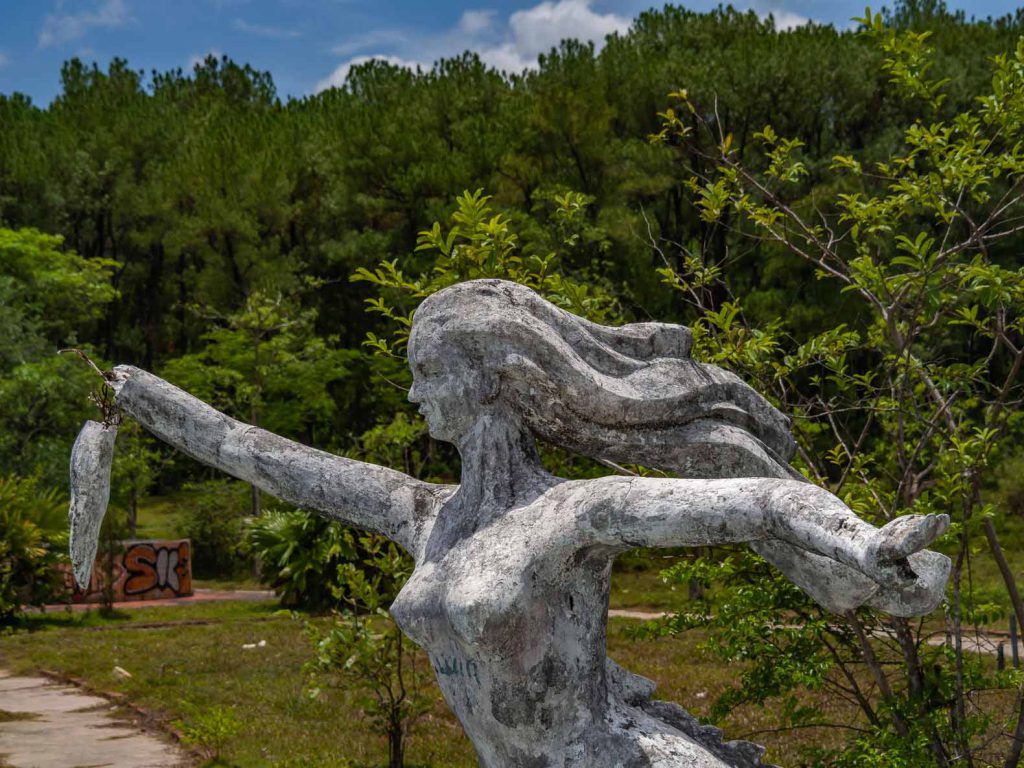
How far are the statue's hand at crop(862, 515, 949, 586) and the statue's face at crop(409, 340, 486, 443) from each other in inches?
44.8

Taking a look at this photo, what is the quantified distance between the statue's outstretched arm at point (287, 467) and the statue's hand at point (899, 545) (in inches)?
54.3

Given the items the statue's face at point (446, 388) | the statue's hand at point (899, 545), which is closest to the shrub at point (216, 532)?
the statue's face at point (446, 388)

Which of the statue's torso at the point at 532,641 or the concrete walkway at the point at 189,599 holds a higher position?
the statue's torso at the point at 532,641

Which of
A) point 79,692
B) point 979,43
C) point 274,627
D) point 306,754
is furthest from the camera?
point 979,43

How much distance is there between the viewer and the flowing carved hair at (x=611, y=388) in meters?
2.77

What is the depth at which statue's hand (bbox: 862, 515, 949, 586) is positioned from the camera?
1.95 metres

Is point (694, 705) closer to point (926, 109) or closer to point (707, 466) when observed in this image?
point (707, 466)

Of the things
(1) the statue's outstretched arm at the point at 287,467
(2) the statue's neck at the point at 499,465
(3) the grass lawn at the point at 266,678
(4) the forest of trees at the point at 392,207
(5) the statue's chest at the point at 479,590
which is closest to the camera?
(5) the statue's chest at the point at 479,590

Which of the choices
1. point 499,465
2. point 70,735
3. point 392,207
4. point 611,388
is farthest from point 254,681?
point 392,207

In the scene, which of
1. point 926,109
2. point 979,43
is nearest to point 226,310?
point 926,109

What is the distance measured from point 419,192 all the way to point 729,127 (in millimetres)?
6824

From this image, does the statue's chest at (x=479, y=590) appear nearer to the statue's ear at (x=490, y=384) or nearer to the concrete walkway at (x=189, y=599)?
the statue's ear at (x=490, y=384)

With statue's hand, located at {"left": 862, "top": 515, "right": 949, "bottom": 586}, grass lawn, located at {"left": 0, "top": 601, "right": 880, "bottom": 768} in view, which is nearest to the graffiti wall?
grass lawn, located at {"left": 0, "top": 601, "right": 880, "bottom": 768}

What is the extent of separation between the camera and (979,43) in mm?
23828
